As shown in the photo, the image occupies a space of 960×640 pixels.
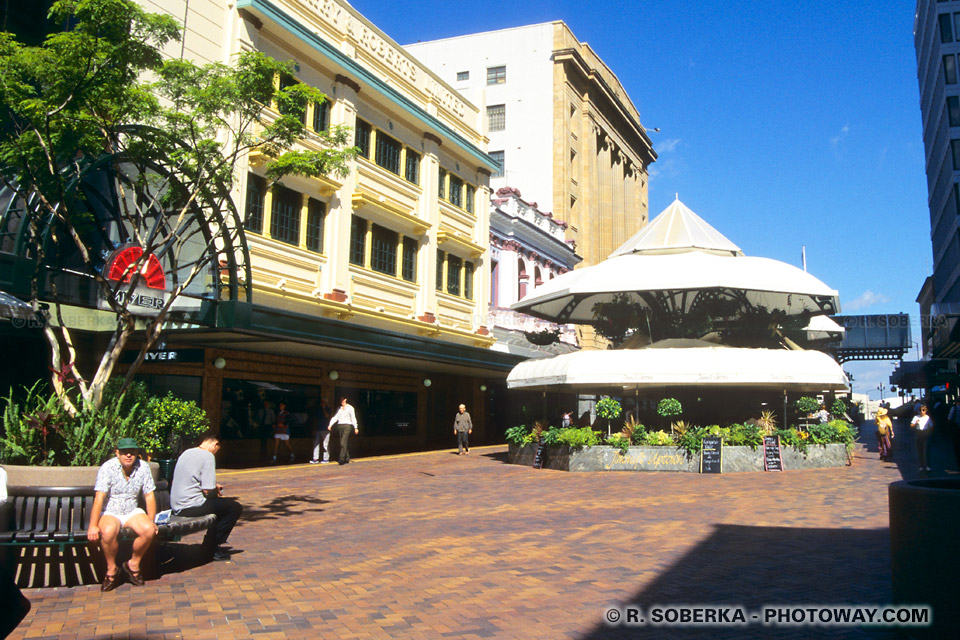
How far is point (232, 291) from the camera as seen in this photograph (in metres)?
16.6

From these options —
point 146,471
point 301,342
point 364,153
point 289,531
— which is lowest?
point 289,531

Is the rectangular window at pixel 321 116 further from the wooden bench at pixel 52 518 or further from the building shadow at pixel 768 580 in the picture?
the building shadow at pixel 768 580

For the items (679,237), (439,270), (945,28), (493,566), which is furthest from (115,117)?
(945,28)

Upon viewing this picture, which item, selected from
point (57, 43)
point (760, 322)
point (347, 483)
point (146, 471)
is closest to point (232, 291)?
point (347, 483)

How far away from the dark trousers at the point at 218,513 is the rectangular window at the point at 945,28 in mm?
63873

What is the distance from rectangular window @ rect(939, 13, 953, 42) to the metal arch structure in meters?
56.8

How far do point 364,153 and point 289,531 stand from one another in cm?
1729

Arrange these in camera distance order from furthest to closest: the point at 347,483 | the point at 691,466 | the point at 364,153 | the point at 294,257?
1. the point at 364,153
2. the point at 294,257
3. the point at 691,466
4. the point at 347,483

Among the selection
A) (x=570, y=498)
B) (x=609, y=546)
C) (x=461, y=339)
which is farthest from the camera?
(x=461, y=339)

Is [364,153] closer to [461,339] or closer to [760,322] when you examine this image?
[461,339]

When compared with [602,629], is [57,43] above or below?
above

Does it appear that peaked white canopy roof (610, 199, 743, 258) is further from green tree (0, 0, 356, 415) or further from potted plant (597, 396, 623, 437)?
green tree (0, 0, 356, 415)

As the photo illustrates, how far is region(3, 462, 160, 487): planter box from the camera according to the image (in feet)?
24.3

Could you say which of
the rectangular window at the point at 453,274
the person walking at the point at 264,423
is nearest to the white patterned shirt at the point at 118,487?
the person walking at the point at 264,423
